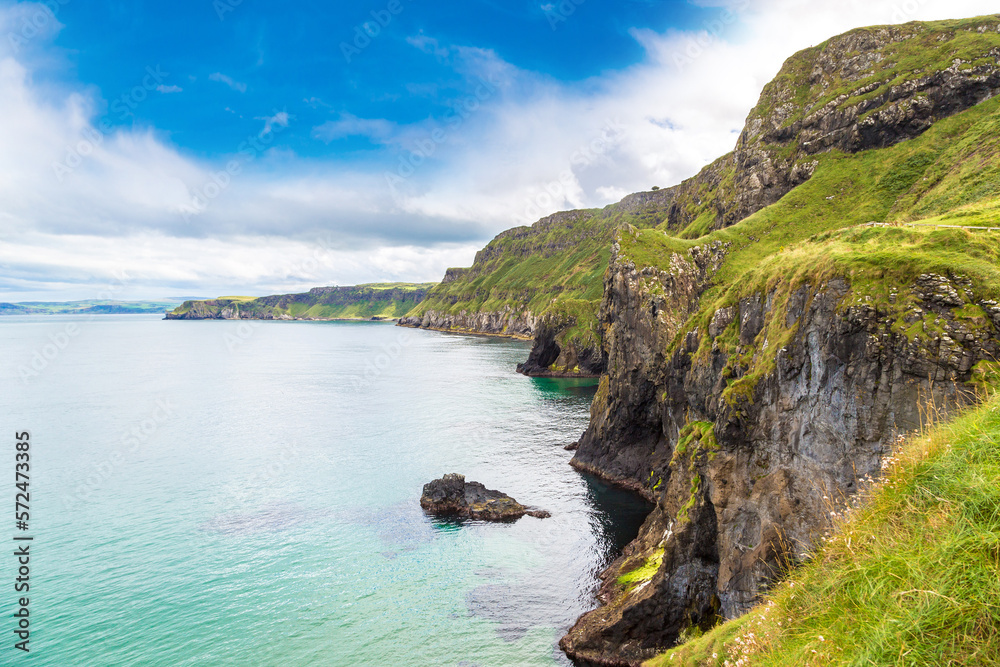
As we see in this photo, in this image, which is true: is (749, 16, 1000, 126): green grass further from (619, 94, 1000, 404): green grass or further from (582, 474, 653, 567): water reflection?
(582, 474, 653, 567): water reflection

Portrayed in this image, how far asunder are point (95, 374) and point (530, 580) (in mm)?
131947

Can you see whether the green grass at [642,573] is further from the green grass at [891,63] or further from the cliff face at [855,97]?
the green grass at [891,63]

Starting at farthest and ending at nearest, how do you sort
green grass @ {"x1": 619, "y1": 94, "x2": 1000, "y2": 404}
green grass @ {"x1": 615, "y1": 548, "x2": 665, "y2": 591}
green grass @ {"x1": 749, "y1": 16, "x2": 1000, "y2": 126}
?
1. green grass @ {"x1": 749, "y1": 16, "x2": 1000, "y2": 126}
2. green grass @ {"x1": 615, "y1": 548, "x2": 665, "y2": 591}
3. green grass @ {"x1": 619, "y1": 94, "x2": 1000, "y2": 404}

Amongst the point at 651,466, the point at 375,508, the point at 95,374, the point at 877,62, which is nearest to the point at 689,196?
the point at 877,62

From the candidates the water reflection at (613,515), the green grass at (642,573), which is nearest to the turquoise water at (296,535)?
the water reflection at (613,515)

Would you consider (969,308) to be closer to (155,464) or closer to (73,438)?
(155,464)

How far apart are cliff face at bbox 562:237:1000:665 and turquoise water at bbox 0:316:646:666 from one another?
20.8 feet

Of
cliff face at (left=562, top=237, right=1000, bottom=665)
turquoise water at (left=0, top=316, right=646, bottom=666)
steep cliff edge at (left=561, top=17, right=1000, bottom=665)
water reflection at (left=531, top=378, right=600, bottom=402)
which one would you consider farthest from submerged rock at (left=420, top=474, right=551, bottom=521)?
water reflection at (left=531, top=378, right=600, bottom=402)

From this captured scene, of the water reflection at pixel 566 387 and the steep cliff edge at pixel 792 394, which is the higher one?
the steep cliff edge at pixel 792 394

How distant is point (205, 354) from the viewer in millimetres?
177875

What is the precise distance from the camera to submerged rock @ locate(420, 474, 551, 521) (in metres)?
46.1

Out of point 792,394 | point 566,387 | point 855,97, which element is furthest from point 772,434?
point 855,97

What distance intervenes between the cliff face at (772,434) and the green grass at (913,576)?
288 centimetres

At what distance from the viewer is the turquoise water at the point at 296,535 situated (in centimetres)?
2939
